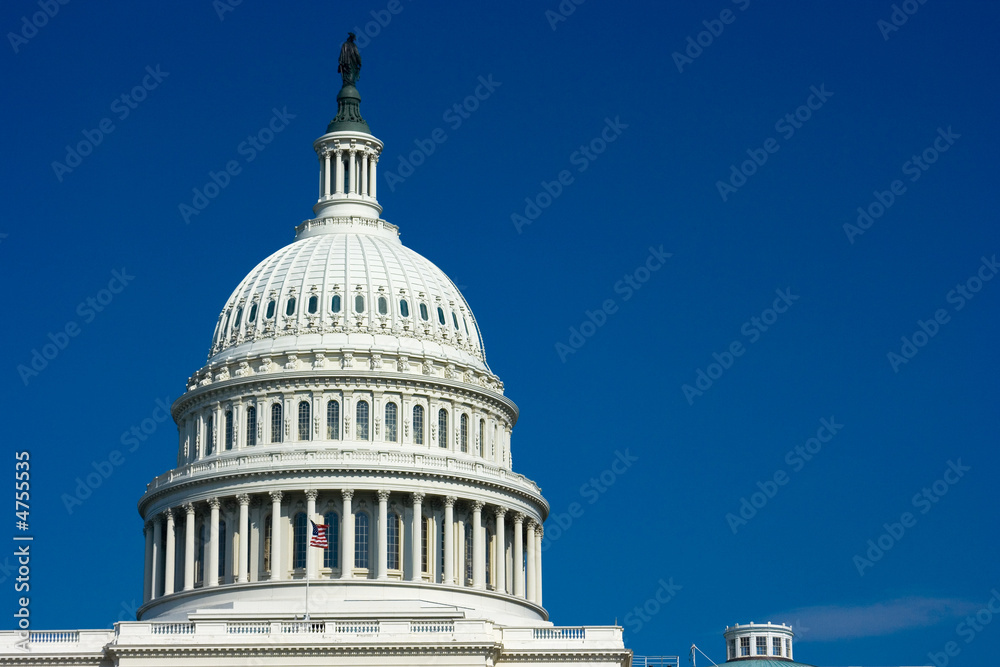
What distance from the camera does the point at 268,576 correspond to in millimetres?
123688

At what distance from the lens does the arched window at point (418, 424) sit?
128250 mm

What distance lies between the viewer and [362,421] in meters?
128

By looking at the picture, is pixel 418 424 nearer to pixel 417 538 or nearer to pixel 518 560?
pixel 417 538

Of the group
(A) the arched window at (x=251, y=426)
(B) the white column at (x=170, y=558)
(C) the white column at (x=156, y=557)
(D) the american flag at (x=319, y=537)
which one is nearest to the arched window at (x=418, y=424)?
(A) the arched window at (x=251, y=426)

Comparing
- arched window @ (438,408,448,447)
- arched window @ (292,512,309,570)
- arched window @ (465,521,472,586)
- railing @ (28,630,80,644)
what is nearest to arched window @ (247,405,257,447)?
arched window @ (292,512,309,570)

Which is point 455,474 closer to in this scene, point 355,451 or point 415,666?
point 355,451

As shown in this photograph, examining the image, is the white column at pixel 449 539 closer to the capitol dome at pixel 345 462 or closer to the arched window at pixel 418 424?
the capitol dome at pixel 345 462

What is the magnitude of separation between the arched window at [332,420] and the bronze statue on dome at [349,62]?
24.4 m

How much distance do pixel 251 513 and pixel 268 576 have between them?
3.94m

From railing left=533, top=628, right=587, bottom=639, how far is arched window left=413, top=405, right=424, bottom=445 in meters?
18.7

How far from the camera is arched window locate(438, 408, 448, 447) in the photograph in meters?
129

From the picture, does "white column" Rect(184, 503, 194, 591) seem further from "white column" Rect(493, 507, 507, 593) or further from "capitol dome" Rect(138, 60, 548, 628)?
"white column" Rect(493, 507, 507, 593)

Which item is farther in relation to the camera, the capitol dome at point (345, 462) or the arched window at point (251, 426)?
the arched window at point (251, 426)

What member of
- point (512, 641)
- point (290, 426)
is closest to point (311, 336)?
point (290, 426)
